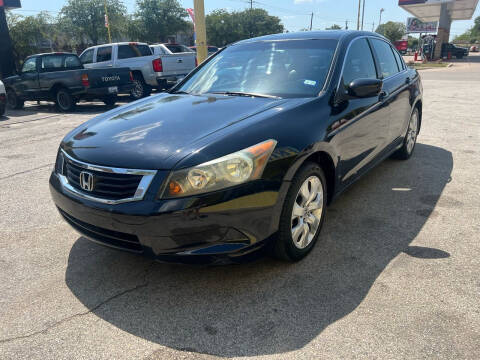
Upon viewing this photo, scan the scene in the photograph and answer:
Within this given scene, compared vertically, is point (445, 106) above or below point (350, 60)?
below

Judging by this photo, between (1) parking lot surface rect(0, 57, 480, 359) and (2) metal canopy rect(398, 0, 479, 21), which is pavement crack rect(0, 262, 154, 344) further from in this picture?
(2) metal canopy rect(398, 0, 479, 21)

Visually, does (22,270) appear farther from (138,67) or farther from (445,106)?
(138,67)

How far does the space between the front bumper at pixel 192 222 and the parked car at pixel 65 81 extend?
9389 millimetres

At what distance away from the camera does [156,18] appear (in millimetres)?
54281

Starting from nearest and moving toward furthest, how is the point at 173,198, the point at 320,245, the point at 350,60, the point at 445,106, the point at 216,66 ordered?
the point at 173,198
the point at 320,245
the point at 350,60
the point at 216,66
the point at 445,106

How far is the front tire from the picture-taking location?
260 cm

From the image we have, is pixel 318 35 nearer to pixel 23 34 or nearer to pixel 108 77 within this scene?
pixel 108 77

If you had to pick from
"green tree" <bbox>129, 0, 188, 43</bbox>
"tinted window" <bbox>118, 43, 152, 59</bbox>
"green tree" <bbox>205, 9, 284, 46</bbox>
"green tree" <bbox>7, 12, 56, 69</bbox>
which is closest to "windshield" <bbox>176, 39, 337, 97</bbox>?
Answer: "tinted window" <bbox>118, 43, 152, 59</bbox>

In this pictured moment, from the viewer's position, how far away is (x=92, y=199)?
2.41m

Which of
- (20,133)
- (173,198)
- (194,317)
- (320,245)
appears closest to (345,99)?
(320,245)

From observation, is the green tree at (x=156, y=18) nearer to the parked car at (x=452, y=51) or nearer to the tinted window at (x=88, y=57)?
the parked car at (x=452, y=51)

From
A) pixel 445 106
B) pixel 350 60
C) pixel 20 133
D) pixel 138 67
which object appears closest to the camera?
pixel 350 60

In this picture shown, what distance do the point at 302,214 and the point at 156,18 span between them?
57395mm

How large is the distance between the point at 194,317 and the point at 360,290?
109cm
